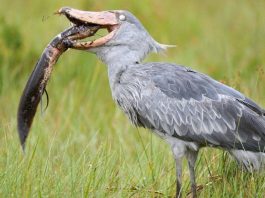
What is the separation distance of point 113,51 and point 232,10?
18.5ft

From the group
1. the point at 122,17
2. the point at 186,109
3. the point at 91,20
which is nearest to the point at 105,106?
the point at 122,17

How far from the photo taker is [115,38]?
5.87 meters

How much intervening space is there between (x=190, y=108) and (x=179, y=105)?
7cm

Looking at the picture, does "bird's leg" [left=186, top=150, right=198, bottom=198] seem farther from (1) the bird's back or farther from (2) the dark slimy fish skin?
(2) the dark slimy fish skin

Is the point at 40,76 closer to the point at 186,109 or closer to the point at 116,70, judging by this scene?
the point at 116,70

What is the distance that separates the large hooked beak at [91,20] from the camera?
579 cm

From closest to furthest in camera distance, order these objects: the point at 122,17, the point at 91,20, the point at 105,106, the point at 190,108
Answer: the point at 190,108 < the point at 91,20 < the point at 122,17 < the point at 105,106

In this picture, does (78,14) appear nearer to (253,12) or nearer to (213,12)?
(253,12)

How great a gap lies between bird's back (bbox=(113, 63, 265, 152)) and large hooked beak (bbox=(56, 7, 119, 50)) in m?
0.27

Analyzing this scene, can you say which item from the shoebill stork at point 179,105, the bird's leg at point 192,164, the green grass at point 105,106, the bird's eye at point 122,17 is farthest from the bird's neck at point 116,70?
the bird's leg at point 192,164

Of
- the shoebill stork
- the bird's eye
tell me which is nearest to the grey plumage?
the shoebill stork

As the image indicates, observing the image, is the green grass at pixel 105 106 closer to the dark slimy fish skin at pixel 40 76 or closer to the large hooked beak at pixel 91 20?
the dark slimy fish skin at pixel 40 76

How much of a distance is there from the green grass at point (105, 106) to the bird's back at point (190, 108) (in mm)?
282

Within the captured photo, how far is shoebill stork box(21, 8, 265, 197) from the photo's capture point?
5.58 metres
